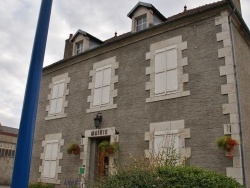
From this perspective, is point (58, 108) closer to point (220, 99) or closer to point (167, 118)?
point (167, 118)

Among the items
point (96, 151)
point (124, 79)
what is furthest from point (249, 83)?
point (96, 151)

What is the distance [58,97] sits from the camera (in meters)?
12.9

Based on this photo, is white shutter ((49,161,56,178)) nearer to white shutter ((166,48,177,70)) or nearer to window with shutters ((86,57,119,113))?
window with shutters ((86,57,119,113))

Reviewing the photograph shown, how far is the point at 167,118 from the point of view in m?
8.86

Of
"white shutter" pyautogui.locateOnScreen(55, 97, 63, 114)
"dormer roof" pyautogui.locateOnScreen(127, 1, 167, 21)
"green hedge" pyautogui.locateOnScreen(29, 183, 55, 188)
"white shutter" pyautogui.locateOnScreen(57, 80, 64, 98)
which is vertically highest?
"dormer roof" pyautogui.locateOnScreen(127, 1, 167, 21)

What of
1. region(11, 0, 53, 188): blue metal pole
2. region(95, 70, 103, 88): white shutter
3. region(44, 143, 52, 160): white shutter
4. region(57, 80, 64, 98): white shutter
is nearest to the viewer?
region(11, 0, 53, 188): blue metal pole

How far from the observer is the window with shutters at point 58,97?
12.6 meters

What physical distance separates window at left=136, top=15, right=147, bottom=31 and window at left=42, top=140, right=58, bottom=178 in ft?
19.5

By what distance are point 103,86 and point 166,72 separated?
290 cm

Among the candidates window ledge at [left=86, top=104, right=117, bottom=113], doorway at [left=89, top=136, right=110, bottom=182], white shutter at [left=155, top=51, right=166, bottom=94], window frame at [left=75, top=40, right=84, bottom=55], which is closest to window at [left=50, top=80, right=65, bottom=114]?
window frame at [left=75, top=40, right=84, bottom=55]

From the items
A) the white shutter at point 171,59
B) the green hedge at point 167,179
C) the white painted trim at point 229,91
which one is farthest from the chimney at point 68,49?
the green hedge at point 167,179

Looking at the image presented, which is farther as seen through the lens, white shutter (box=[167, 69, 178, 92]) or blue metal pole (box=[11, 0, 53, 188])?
white shutter (box=[167, 69, 178, 92])

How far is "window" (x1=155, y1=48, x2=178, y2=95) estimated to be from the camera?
909cm

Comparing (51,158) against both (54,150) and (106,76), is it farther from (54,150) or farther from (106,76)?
(106,76)
